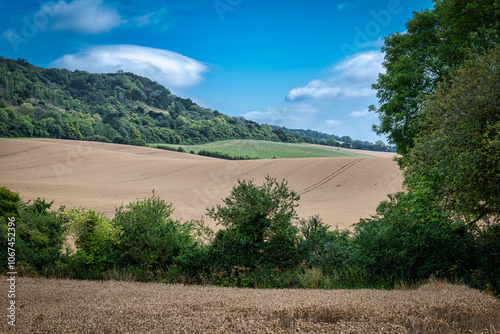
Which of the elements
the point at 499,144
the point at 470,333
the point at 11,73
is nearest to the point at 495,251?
the point at 499,144

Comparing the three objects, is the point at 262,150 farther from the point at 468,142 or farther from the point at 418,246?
the point at 468,142

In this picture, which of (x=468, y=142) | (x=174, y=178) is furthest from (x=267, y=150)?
(x=468, y=142)

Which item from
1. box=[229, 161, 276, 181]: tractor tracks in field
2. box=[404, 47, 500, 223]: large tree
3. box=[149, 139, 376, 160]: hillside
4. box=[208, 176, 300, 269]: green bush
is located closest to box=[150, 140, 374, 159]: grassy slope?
box=[149, 139, 376, 160]: hillside

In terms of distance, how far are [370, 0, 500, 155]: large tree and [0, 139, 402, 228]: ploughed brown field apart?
9.53 m

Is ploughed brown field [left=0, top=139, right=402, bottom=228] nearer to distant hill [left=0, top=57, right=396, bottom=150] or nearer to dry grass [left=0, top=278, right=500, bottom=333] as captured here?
distant hill [left=0, top=57, right=396, bottom=150]

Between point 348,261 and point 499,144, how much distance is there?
5618 millimetres

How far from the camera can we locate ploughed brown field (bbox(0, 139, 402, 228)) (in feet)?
112

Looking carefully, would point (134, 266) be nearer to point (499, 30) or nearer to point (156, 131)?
point (499, 30)

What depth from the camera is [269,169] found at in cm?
5278

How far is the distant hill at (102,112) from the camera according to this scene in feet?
220

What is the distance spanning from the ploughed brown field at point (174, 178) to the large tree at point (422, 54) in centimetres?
953

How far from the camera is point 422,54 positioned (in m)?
18.4

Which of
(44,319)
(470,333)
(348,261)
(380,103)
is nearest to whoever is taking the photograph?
(470,333)

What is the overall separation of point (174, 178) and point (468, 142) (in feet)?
149
